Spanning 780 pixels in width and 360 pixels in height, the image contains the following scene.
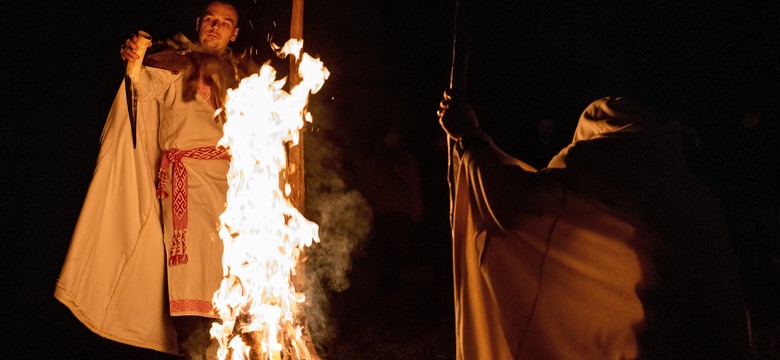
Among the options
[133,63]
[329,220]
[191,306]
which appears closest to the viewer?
[133,63]

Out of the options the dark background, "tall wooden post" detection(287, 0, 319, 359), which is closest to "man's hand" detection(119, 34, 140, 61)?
"tall wooden post" detection(287, 0, 319, 359)

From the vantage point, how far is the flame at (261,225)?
393 centimetres

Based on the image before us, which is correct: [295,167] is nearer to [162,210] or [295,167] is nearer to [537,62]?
[162,210]

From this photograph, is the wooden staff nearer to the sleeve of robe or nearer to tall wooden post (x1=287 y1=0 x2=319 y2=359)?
tall wooden post (x1=287 y1=0 x2=319 y2=359)

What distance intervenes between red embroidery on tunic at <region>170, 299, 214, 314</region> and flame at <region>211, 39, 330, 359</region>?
0.19 metres

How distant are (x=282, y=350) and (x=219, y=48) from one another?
2.30m

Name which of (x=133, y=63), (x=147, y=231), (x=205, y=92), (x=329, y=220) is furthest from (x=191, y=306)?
(x=329, y=220)

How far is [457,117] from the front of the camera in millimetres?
3643

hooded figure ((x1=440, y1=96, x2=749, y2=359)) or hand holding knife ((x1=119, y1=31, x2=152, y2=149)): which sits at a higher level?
hand holding knife ((x1=119, y1=31, x2=152, y2=149))

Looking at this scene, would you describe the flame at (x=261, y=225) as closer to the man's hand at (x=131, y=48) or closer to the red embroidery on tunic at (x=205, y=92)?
the red embroidery on tunic at (x=205, y=92)

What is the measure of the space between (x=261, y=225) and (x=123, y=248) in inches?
50.6

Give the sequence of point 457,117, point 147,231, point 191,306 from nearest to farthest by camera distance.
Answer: point 457,117 → point 191,306 → point 147,231

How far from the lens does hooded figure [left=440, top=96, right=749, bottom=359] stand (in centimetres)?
314

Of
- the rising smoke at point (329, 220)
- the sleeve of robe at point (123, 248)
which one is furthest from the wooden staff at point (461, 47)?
the rising smoke at point (329, 220)
